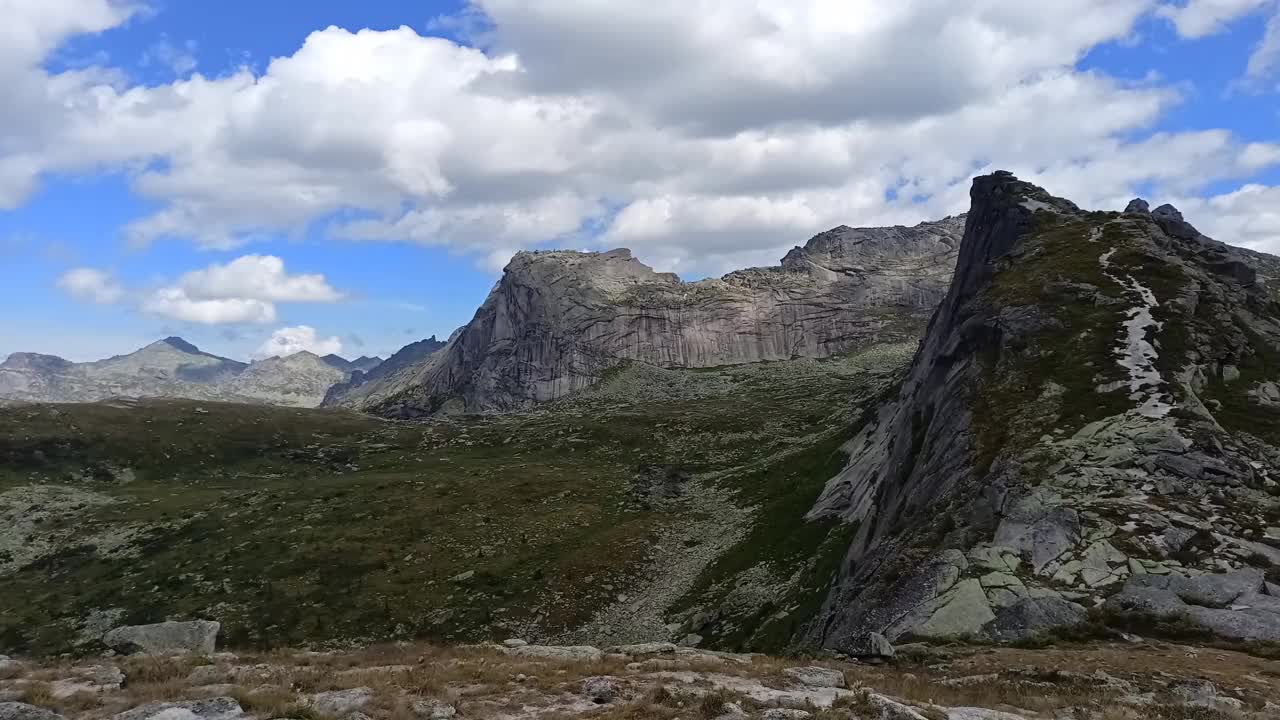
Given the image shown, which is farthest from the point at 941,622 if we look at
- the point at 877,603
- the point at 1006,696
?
the point at 1006,696

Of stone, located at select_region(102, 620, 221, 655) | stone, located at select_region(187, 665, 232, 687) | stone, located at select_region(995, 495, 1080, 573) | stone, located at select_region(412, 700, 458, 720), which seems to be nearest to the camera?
stone, located at select_region(412, 700, 458, 720)

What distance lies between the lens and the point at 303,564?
64.6 meters

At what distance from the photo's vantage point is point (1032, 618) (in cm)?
2502

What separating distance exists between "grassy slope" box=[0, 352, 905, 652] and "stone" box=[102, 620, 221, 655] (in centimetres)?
2215

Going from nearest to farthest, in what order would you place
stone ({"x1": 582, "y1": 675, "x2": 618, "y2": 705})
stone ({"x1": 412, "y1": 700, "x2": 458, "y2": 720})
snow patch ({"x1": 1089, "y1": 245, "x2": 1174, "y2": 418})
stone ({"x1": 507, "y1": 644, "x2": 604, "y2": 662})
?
stone ({"x1": 412, "y1": 700, "x2": 458, "y2": 720}) < stone ({"x1": 582, "y1": 675, "x2": 618, "y2": 705}) < stone ({"x1": 507, "y1": 644, "x2": 604, "y2": 662}) < snow patch ({"x1": 1089, "y1": 245, "x2": 1174, "y2": 418})

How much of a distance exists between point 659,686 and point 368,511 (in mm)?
69353

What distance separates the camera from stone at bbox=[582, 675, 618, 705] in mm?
18500

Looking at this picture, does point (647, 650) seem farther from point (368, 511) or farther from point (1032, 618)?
point (368, 511)

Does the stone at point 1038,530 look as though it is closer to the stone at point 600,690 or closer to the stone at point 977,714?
the stone at point 977,714

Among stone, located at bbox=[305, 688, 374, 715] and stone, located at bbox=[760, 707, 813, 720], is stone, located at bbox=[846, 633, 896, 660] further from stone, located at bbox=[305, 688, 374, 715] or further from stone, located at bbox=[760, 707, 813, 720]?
stone, located at bbox=[305, 688, 374, 715]

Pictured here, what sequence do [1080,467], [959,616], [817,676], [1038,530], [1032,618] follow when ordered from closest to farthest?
[817,676]
[1032,618]
[959,616]
[1038,530]
[1080,467]

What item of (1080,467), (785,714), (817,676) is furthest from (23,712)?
(1080,467)

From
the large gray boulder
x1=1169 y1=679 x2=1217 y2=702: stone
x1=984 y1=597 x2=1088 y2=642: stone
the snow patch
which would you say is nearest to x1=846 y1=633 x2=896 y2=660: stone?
x1=984 y1=597 x2=1088 y2=642: stone

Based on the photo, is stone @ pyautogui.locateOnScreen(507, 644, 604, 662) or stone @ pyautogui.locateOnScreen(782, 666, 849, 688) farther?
stone @ pyautogui.locateOnScreen(507, 644, 604, 662)
